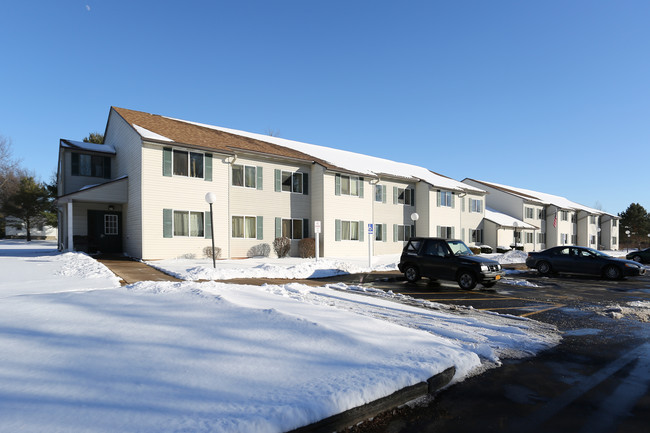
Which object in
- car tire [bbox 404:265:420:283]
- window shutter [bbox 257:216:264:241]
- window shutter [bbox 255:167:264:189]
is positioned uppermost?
window shutter [bbox 255:167:264:189]

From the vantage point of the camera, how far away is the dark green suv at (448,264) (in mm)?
12156

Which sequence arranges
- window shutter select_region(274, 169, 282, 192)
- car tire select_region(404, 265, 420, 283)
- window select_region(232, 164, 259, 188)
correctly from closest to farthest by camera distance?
car tire select_region(404, 265, 420, 283)
window select_region(232, 164, 259, 188)
window shutter select_region(274, 169, 282, 192)

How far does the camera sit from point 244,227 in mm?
22484

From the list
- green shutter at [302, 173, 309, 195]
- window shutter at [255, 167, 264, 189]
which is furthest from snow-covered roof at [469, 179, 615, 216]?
window shutter at [255, 167, 264, 189]

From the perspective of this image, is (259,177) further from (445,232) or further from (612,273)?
(612,273)

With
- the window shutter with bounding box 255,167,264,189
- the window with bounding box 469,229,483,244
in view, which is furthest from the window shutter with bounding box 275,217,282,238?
the window with bounding box 469,229,483,244

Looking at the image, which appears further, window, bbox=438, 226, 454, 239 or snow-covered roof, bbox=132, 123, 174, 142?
window, bbox=438, 226, 454, 239

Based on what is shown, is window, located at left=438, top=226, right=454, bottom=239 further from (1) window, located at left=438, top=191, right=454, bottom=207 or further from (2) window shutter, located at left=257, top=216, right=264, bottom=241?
(2) window shutter, located at left=257, top=216, right=264, bottom=241

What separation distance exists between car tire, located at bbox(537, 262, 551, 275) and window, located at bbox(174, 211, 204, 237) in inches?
690

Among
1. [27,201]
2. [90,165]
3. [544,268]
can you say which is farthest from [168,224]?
[27,201]

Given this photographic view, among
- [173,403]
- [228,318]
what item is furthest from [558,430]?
[228,318]

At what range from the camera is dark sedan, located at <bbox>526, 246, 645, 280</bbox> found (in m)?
16.6

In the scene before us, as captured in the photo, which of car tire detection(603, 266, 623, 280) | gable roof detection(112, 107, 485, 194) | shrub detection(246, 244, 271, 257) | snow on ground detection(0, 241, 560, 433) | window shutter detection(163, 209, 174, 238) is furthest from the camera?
shrub detection(246, 244, 271, 257)

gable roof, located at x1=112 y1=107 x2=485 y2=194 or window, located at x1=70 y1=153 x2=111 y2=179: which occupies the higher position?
gable roof, located at x1=112 y1=107 x2=485 y2=194
